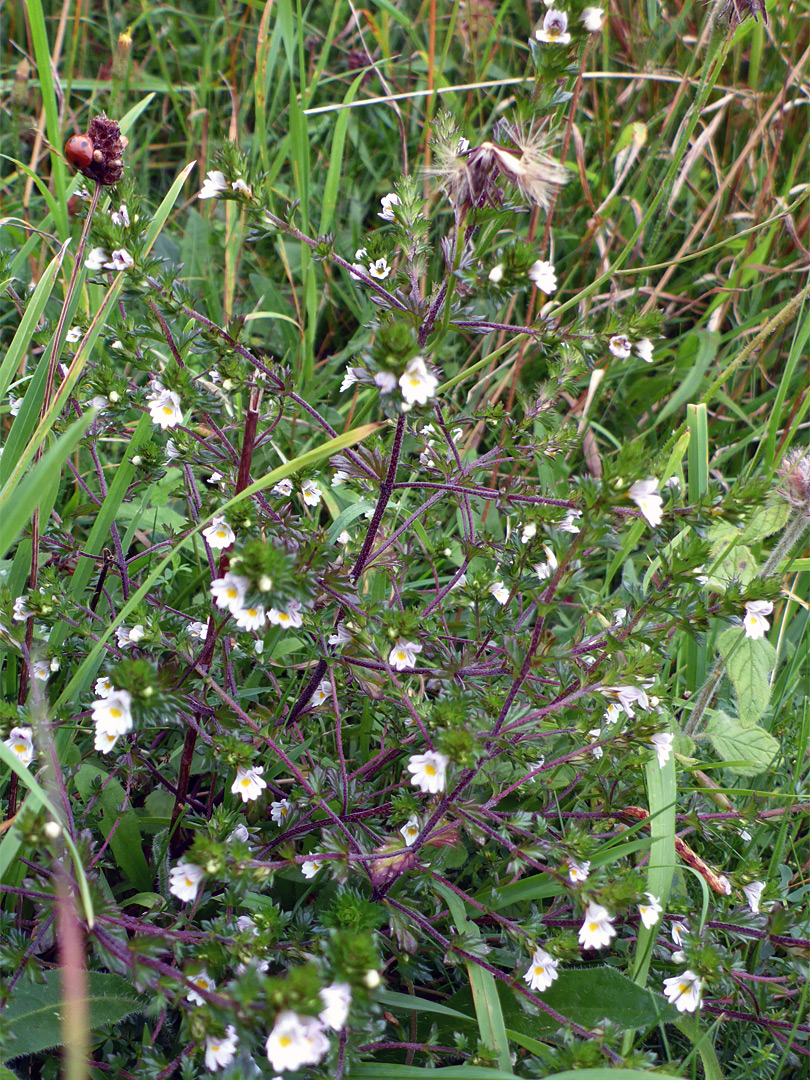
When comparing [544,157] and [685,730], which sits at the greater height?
[544,157]

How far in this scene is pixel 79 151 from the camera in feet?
5.39

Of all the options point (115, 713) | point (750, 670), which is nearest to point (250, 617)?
point (115, 713)

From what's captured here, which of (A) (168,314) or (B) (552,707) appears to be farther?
(A) (168,314)

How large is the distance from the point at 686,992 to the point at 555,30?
175 centimetres

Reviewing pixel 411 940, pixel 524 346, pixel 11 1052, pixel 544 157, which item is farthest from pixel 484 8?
pixel 11 1052

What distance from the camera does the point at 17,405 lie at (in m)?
2.02

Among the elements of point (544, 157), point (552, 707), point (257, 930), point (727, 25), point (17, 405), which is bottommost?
point (257, 930)

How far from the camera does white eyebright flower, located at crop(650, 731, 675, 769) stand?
165 cm

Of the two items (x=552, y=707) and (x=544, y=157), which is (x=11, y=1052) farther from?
(x=544, y=157)

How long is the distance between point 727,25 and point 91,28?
3.51m

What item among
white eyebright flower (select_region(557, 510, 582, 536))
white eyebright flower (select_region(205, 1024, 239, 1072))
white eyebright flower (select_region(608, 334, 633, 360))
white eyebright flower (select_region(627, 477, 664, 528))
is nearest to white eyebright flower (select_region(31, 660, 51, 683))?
white eyebright flower (select_region(205, 1024, 239, 1072))

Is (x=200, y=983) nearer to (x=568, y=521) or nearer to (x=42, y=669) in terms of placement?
(x=42, y=669)

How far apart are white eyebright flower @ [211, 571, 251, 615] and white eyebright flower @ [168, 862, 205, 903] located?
454 mm

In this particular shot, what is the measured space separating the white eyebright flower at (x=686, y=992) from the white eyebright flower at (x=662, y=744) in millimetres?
394
